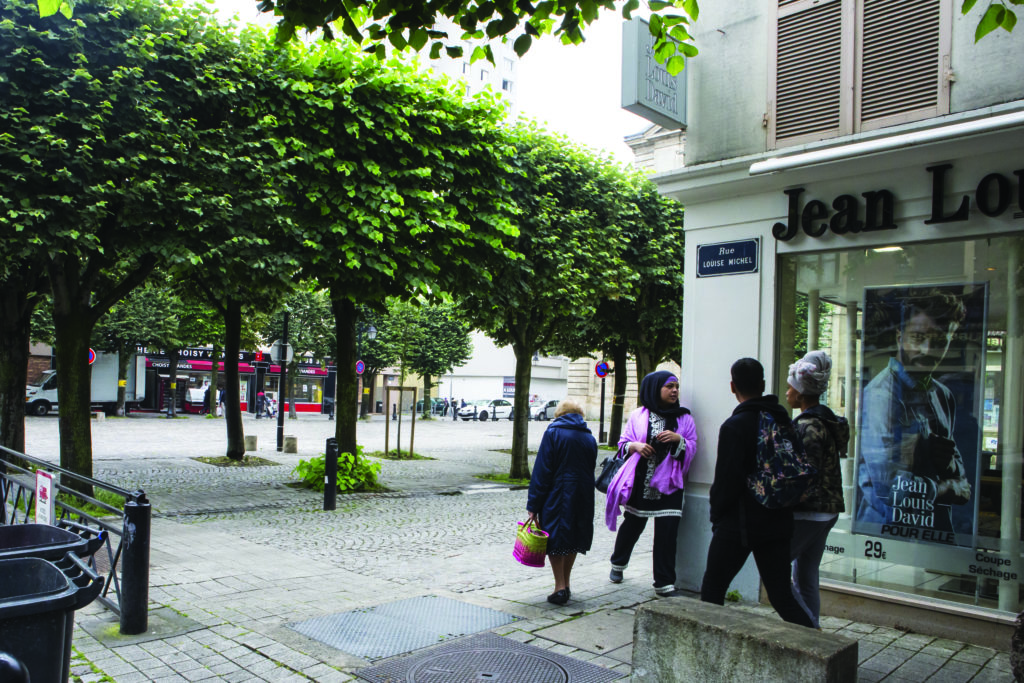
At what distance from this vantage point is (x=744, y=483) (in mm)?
4465

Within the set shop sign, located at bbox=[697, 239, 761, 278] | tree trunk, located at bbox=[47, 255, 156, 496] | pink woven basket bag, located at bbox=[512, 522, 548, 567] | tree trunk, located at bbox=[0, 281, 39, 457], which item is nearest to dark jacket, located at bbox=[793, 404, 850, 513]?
shop sign, located at bbox=[697, 239, 761, 278]

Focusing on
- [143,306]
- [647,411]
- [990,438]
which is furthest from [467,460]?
[143,306]

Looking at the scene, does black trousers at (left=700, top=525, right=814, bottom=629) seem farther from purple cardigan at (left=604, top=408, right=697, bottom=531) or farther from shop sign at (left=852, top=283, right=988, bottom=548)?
shop sign at (left=852, top=283, right=988, bottom=548)

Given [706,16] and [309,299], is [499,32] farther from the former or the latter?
[309,299]

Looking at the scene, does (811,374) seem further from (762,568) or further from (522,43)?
(522,43)

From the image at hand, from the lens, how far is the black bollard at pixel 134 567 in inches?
210

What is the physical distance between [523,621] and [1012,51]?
5.19 metres

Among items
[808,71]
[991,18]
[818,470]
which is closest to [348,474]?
[808,71]

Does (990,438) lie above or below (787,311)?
below

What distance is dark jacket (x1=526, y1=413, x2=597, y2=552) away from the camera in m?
6.06

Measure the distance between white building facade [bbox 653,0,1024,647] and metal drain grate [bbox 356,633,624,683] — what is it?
1940mm

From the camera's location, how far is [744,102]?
6.52 meters

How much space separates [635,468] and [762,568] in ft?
6.08

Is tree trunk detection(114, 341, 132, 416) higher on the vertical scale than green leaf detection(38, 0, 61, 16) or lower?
lower
